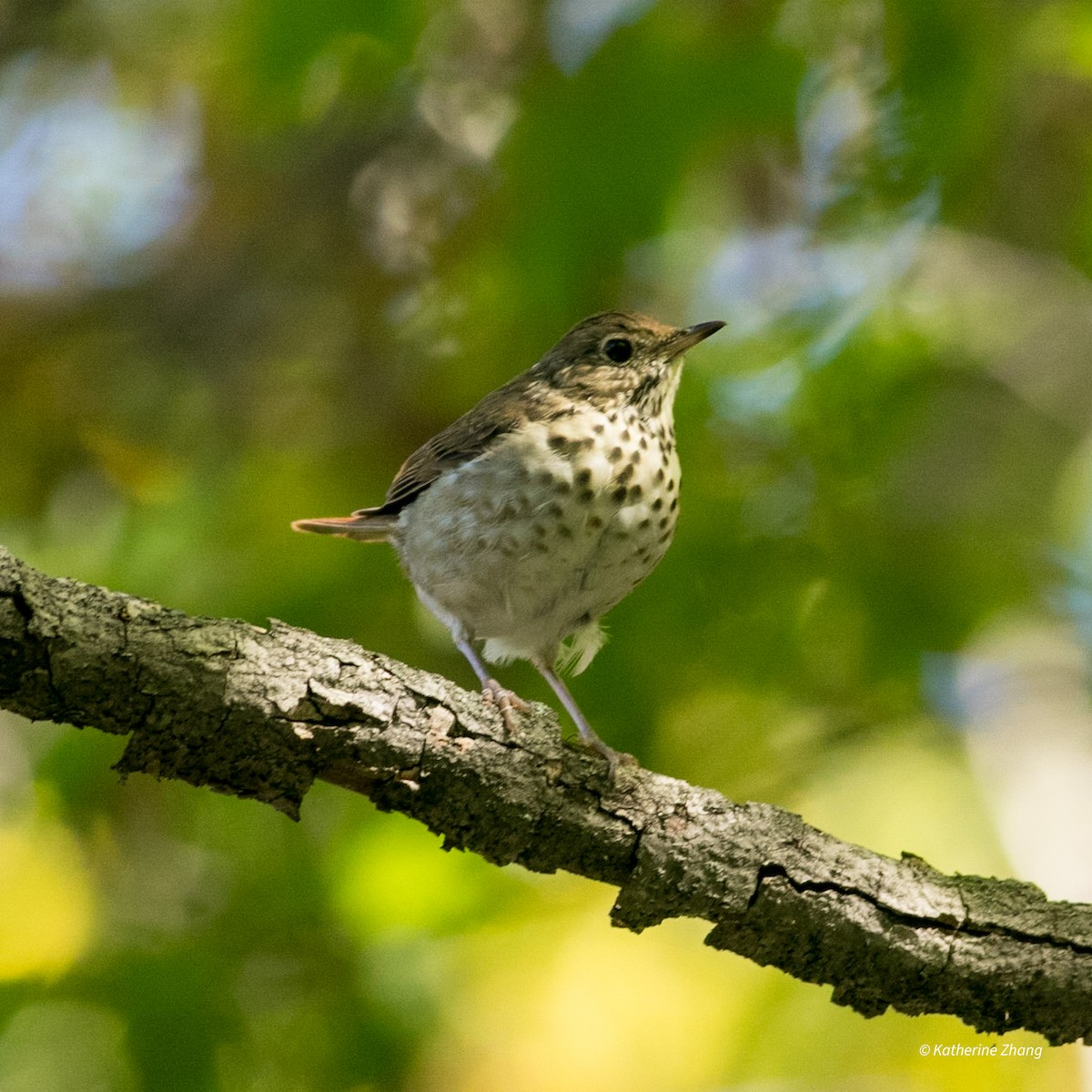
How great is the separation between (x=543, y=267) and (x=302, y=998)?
2.52 m

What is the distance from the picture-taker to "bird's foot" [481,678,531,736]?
2826mm

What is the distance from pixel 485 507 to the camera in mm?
4086

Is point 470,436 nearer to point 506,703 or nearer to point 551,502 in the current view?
point 551,502

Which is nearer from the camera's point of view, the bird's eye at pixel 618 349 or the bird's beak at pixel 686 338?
the bird's beak at pixel 686 338

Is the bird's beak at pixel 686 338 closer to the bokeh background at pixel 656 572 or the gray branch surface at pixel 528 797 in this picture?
the bokeh background at pixel 656 572

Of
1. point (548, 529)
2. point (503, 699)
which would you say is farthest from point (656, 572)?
point (503, 699)

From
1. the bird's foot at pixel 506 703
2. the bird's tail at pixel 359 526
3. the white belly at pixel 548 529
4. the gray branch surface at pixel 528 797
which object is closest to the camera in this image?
the gray branch surface at pixel 528 797

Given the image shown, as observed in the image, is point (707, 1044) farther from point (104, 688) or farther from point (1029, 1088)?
point (104, 688)

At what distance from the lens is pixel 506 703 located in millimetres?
2947

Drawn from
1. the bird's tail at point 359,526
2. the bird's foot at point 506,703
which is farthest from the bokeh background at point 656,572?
the bird's foot at point 506,703

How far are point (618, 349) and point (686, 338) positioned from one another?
0.25 m

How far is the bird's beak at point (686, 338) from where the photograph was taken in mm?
4453

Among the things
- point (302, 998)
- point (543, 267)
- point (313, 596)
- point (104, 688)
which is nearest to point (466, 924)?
point (302, 998)

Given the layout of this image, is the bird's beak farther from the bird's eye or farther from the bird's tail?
the bird's tail
